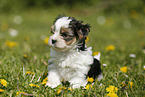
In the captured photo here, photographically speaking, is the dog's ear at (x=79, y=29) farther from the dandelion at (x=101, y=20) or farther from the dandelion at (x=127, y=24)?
the dandelion at (x=101, y=20)

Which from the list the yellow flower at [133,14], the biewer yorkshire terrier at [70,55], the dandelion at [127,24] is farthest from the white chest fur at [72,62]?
the yellow flower at [133,14]

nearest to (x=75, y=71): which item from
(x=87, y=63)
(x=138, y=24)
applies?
(x=87, y=63)

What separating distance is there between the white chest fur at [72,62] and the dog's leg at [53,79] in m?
0.07

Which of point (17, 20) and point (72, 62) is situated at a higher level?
point (17, 20)

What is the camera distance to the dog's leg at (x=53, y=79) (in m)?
2.57

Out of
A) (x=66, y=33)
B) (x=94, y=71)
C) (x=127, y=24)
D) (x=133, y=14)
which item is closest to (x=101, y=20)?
(x=127, y=24)

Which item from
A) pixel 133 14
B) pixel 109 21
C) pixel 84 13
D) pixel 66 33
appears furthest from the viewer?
pixel 84 13

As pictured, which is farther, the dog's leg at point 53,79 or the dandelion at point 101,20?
the dandelion at point 101,20

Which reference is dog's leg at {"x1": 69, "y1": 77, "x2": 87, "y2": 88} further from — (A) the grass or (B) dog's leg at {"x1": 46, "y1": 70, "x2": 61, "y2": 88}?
(B) dog's leg at {"x1": 46, "y1": 70, "x2": 61, "y2": 88}

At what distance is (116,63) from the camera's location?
3750 millimetres

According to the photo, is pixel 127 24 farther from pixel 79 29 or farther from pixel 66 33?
pixel 66 33

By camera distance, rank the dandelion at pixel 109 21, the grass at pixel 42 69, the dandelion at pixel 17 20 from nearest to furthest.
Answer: the grass at pixel 42 69
the dandelion at pixel 17 20
the dandelion at pixel 109 21

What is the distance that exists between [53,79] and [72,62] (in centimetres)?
34

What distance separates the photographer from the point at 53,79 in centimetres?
258
